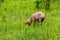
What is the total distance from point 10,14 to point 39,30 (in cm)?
272

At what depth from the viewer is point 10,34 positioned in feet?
25.5

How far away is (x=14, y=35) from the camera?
7586 mm

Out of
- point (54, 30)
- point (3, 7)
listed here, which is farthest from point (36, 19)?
point (3, 7)

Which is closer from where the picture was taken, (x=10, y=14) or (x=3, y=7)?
(x=10, y=14)

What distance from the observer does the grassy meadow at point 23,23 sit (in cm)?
741

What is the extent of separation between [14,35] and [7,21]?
151cm

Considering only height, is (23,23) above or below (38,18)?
below

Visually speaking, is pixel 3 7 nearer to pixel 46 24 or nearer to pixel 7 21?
pixel 7 21

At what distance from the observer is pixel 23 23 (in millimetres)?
8742

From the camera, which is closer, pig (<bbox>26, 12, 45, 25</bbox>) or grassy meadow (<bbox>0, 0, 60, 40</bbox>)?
grassy meadow (<bbox>0, 0, 60, 40</bbox>)

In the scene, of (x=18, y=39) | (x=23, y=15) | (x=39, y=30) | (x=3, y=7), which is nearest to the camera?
(x=18, y=39)

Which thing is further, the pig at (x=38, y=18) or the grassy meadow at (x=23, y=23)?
the pig at (x=38, y=18)

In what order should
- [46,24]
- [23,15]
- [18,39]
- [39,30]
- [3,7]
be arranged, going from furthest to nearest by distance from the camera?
[3,7] < [23,15] < [46,24] < [39,30] < [18,39]

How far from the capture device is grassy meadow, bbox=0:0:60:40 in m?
7.41
